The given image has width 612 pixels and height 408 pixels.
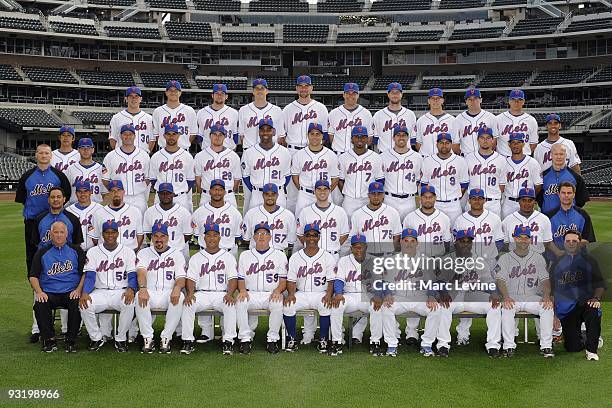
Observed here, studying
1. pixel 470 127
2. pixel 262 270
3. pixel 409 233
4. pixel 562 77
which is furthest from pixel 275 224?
pixel 562 77

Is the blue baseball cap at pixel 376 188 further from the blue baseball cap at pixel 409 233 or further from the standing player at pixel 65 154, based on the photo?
the standing player at pixel 65 154

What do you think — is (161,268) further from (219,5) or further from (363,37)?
(219,5)

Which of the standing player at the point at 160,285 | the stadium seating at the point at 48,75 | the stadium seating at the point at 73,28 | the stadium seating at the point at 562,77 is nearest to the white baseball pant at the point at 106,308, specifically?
the standing player at the point at 160,285

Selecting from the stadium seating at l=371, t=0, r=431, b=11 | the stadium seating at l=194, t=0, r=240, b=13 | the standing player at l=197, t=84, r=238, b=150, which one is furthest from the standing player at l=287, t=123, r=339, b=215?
the stadium seating at l=194, t=0, r=240, b=13

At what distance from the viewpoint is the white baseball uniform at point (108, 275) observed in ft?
24.7

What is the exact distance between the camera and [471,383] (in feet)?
20.7

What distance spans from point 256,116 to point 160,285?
11.0 ft

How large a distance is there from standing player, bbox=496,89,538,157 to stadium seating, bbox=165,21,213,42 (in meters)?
45.3

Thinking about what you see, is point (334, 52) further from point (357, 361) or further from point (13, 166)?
point (357, 361)

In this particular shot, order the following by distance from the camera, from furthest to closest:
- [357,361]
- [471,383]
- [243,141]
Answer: [243,141] → [357,361] → [471,383]

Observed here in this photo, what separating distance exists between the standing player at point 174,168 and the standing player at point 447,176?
3.39m

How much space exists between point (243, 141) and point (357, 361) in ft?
14.4

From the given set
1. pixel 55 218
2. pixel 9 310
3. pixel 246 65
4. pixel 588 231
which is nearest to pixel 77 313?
pixel 55 218

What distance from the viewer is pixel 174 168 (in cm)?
911
